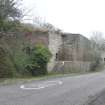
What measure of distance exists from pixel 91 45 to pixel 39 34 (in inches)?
1014

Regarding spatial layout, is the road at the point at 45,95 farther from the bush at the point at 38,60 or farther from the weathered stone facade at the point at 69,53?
the weathered stone facade at the point at 69,53

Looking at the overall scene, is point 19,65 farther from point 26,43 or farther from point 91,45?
point 91,45

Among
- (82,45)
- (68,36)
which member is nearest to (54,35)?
(68,36)

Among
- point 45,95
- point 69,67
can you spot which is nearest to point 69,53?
point 69,67

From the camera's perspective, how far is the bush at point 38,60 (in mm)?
38916

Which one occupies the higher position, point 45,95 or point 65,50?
point 65,50

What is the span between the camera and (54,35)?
177 ft

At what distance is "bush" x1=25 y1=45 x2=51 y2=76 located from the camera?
3892 centimetres

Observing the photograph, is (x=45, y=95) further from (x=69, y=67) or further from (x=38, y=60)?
(x=69, y=67)

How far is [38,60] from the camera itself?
39.5 m

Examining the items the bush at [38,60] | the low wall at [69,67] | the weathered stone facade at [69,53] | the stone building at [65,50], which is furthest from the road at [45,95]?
the low wall at [69,67]

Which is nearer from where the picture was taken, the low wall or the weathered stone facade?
the low wall

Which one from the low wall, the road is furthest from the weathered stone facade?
the road

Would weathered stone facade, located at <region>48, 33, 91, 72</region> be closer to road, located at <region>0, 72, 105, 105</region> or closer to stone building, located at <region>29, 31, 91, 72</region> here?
stone building, located at <region>29, 31, 91, 72</region>
